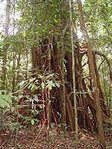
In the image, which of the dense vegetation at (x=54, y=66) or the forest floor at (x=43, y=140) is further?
the dense vegetation at (x=54, y=66)

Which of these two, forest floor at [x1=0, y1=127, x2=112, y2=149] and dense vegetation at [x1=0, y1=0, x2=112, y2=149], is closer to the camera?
forest floor at [x1=0, y1=127, x2=112, y2=149]

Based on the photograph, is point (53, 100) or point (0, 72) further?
point (0, 72)

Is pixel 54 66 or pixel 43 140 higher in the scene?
pixel 54 66

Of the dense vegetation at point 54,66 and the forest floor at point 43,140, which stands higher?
the dense vegetation at point 54,66

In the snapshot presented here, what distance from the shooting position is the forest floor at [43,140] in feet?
16.5

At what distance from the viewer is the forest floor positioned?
16.5ft

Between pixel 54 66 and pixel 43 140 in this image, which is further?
pixel 54 66

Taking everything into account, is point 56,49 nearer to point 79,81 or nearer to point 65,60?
point 65,60

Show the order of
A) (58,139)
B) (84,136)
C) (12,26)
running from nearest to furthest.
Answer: (58,139)
(84,136)
(12,26)

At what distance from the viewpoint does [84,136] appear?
600cm

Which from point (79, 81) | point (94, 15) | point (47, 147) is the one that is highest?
point (94, 15)

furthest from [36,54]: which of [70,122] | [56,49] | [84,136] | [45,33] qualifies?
[84,136]

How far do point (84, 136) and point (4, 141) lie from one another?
174 cm

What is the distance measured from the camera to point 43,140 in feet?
17.8
